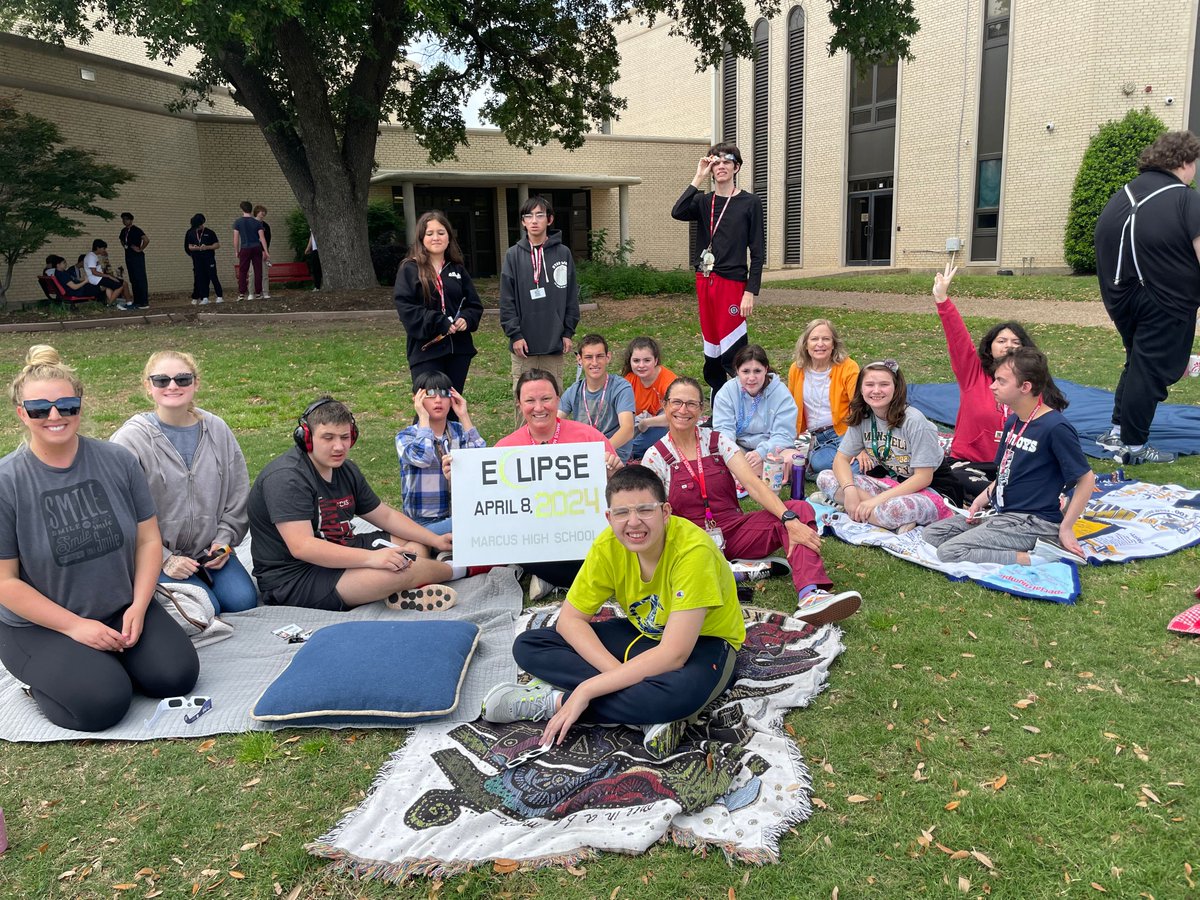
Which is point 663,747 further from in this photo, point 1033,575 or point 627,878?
point 1033,575

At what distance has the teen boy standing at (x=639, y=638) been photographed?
345 cm

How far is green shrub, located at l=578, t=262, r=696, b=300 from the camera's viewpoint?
19828 millimetres

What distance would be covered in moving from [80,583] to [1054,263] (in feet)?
81.9

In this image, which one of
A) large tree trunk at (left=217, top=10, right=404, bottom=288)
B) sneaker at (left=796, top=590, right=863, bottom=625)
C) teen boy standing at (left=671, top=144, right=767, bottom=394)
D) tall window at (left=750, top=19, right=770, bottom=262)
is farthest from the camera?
tall window at (left=750, top=19, right=770, bottom=262)

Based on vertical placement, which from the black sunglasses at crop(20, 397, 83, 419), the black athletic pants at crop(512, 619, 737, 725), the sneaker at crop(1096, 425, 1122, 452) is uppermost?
the black sunglasses at crop(20, 397, 83, 419)

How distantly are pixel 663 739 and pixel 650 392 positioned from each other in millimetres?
4375

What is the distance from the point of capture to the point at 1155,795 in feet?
10.2

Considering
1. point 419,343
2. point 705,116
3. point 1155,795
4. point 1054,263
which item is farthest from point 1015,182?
point 1155,795

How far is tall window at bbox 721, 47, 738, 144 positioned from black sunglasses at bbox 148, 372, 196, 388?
3193 cm

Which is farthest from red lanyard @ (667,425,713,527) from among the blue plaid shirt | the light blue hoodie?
Answer: the blue plaid shirt

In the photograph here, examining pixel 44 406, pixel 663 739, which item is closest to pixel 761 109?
pixel 44 406

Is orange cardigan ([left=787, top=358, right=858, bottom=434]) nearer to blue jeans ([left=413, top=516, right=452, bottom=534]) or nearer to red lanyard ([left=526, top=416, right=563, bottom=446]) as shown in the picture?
red lanyard ([left=526, top=416, right=563, bottom=446])

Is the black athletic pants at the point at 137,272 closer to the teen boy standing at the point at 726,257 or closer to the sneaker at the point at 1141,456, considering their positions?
the teen boy standing at the point at 726,257

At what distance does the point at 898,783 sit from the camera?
10.8 feet
